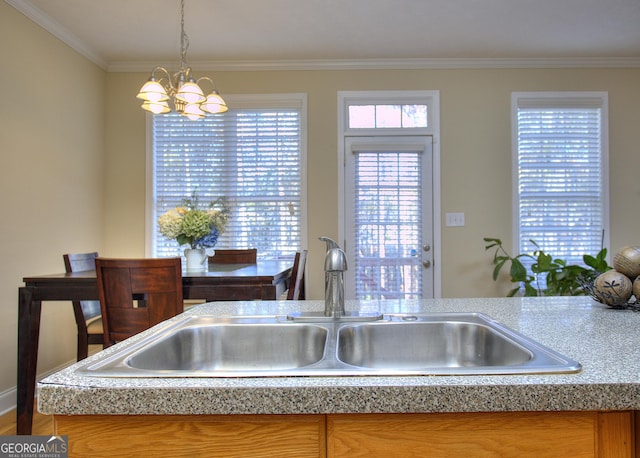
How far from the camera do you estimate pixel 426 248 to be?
12.1 feet

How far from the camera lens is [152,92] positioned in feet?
7.75

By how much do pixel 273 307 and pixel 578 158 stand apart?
3.57 meters

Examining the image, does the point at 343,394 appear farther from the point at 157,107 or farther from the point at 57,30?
the point at 57,30

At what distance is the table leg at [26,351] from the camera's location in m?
2.08

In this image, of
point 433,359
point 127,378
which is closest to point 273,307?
point 433,359

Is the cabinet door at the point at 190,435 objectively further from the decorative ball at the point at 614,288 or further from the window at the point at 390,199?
the window at the point at 390,199

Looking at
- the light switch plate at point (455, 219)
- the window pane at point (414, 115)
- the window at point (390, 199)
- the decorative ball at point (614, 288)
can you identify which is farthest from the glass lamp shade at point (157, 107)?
the light switch plate at point (455, 219)

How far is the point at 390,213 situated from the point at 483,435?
3.17m

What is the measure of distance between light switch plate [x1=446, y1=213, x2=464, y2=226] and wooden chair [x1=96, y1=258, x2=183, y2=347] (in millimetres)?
2547

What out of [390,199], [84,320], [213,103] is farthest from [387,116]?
[84,320]

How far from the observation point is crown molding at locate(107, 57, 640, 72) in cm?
367

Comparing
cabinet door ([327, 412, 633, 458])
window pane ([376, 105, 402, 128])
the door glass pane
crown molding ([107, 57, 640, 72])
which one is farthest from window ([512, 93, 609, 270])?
cabinet door ([327, 412, 633, 458])

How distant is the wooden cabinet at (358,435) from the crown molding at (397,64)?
3549 mm

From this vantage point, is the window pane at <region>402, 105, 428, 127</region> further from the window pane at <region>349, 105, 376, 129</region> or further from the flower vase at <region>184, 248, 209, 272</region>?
the flower vase at <region>184, 248, 209, 272</region>
